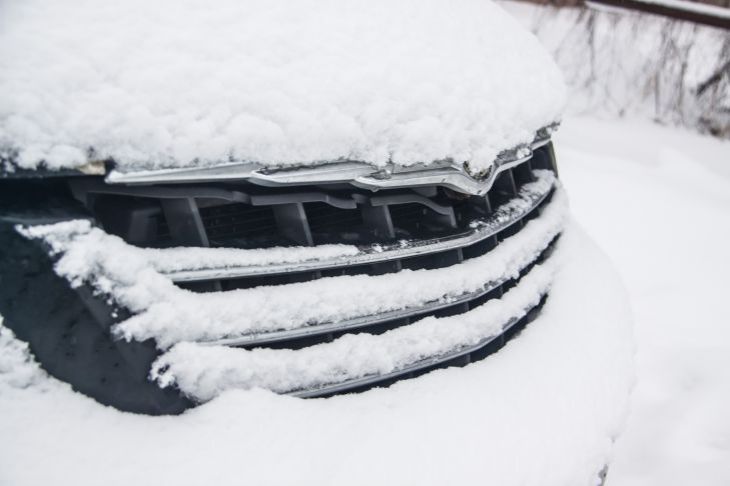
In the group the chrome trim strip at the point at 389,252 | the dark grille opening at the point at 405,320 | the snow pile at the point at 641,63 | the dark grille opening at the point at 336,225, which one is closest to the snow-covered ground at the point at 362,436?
the dark grille opening at the point at 405,320

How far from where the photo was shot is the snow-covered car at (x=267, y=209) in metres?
0.90

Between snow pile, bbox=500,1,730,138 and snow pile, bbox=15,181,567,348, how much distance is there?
533 centimetres

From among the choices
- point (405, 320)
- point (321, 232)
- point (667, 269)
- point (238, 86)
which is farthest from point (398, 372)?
point (667, 269)

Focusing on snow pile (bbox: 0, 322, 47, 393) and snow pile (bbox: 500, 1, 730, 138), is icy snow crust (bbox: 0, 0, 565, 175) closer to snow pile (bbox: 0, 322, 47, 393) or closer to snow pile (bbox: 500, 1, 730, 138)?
snow pile (bbox: 0, 322, 47, 393)

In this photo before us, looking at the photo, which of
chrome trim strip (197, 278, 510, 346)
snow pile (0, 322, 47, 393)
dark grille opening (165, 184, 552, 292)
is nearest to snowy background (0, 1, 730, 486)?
snow pile (0, 322, 47, 393)

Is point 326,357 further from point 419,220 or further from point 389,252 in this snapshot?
point 419,220

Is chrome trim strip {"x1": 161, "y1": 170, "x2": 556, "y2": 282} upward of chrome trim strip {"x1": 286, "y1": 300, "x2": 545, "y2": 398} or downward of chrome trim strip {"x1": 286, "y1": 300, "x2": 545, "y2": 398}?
upward

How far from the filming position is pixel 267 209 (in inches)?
44.2

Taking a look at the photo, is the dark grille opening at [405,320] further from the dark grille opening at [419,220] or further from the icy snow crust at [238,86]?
the icy snow crust at [238,86]

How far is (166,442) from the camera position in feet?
3.05

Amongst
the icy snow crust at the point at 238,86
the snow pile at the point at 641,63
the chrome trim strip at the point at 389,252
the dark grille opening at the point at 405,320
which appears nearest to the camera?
the icy snow crust at the point at 238,86

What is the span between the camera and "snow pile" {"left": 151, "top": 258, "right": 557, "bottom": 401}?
0.97 m

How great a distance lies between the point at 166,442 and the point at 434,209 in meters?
0.76

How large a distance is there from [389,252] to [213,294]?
0.38 metres
